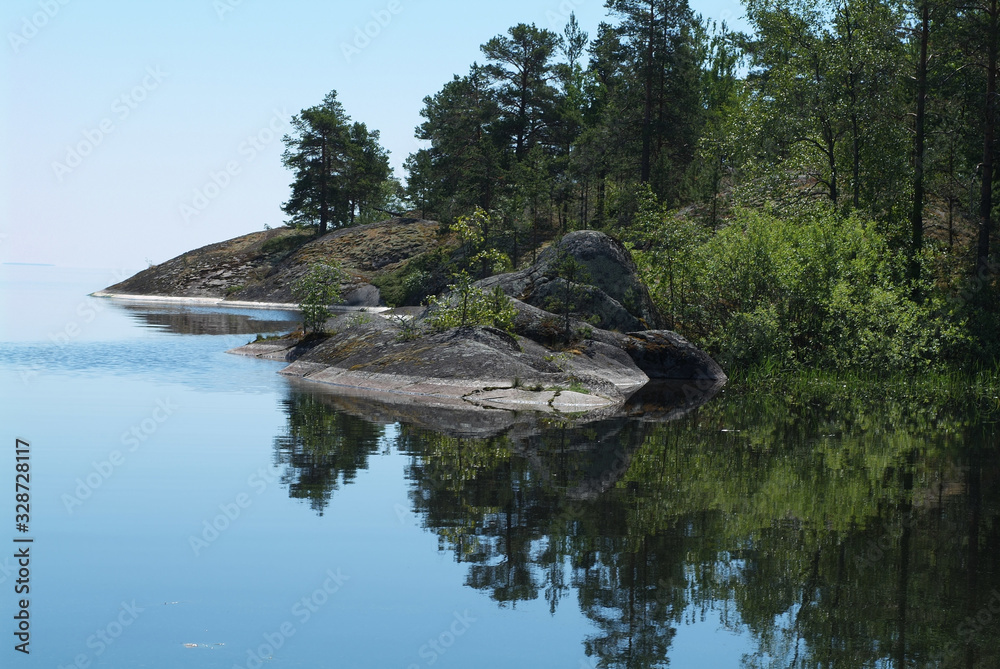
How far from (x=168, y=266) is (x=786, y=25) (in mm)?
60701

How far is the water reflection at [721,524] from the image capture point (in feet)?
19.6

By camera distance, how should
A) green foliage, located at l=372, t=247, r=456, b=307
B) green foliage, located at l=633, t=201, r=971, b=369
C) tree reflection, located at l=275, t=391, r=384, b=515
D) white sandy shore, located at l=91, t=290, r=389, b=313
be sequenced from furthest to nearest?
white sandy shore, located at l=91, t=290, r=389, b=313 → green foliage, located at l=372, t=247, r=456, b=307 → green foliage, located at l=633, t=201, r=971, b=369 → tree reflection, located at l=275, t=391, r=384, b=515

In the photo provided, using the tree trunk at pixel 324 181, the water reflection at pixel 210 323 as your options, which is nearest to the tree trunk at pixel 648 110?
the water reflection at pixel 210 323

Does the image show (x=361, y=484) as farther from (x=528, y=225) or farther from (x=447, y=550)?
(x=528, y=225)

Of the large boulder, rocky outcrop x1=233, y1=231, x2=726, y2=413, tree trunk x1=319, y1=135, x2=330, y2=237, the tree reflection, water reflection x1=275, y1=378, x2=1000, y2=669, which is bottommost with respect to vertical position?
water reflection x1=275, y1=378, x2=1000, y2=669

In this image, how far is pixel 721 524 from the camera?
8594 mm

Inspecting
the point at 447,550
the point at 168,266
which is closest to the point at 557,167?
the point at 168,266

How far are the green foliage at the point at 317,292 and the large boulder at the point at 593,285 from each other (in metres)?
4.73

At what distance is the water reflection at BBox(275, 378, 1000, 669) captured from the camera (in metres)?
5.99

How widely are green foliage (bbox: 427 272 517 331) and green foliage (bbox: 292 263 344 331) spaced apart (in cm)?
524

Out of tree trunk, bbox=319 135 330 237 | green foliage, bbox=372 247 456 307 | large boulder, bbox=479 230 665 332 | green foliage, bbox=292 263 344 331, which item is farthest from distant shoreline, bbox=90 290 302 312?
large boulder, bbox=479 230 665 332

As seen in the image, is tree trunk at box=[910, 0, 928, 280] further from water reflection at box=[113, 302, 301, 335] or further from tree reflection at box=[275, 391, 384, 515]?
A: water reflection at box=[113, 302, 301, 335]

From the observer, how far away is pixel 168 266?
263 ft

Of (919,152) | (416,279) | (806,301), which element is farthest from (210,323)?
(919,152)
